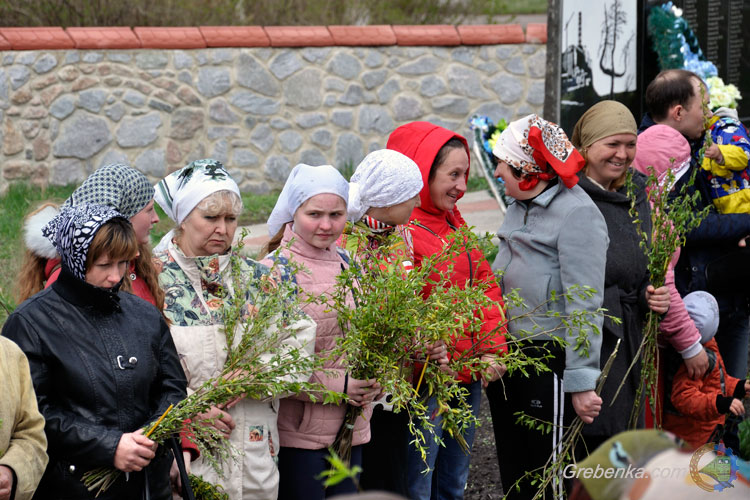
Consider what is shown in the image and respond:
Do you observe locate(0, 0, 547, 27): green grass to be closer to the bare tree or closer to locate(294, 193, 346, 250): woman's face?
the bare tree

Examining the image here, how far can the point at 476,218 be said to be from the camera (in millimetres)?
9125

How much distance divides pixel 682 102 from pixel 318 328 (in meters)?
2.56

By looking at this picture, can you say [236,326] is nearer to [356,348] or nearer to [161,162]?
[356,348]

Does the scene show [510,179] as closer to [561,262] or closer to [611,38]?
[561,262]

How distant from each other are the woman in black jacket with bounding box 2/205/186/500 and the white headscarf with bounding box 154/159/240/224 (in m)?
0.42

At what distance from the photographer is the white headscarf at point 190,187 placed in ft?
10.5

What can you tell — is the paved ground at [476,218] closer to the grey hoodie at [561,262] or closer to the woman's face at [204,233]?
the grey hoodie at [561,262]

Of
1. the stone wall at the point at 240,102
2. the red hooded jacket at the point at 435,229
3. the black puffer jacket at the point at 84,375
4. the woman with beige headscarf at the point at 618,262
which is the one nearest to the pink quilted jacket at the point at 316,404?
the red hooded jacket at the point at 435,229

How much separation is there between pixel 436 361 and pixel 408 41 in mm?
7638

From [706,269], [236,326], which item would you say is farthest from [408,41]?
[236,326]

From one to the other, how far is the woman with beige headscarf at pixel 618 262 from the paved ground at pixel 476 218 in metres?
3.84

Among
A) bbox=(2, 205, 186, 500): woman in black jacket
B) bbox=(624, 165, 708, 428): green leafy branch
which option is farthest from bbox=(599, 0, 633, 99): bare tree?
bbox=(2, 205, 186, 500): woman in black jacket

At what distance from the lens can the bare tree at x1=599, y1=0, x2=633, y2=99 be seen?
21.6 ft

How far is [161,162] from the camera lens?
978cm
